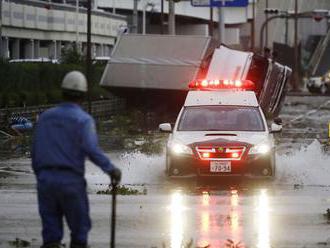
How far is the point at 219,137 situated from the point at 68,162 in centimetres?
946

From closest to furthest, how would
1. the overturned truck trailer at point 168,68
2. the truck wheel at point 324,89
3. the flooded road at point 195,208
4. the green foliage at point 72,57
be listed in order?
the flooded road at point 195,208 < the overturned truck trailer at point 168,68 < the green foliage at point 72,57 < the truck wheel at point 324,89

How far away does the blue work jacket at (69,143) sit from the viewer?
8531 mm

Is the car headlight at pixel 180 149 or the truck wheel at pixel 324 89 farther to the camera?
the truck wheel at pixel 324 89

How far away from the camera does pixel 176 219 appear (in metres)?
12.8

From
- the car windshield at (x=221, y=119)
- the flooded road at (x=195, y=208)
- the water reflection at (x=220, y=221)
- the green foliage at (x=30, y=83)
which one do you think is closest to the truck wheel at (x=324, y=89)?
the green foliage at (x=30, y=83)

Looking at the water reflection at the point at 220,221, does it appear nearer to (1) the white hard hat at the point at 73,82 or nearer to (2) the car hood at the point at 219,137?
(2) the car hood at the point at 219,137

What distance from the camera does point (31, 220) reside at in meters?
12.6

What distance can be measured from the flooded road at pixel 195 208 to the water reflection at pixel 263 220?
0.01 metres

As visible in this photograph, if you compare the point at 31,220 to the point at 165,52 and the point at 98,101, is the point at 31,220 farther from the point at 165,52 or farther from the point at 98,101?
the point at 98,101

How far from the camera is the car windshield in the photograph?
1864 centimetres

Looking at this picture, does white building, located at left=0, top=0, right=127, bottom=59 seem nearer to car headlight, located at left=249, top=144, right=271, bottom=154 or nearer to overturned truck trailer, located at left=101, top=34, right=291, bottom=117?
overturned truck trailer, located at left=101, top=34, right=291, bottom=117

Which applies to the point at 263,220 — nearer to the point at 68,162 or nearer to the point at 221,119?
the point at 68,162

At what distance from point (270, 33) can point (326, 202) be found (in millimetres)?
105180

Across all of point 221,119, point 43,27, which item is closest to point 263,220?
point 221,119
